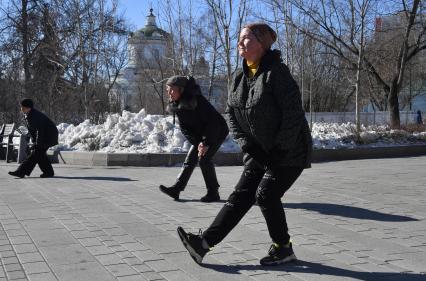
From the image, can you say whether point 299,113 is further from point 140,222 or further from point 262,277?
point 140,222

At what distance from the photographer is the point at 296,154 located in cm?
435

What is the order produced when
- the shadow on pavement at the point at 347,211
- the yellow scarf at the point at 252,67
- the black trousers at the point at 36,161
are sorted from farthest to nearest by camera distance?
the black trousers at the point at 36,161
the shadow on pavement at the point at 347,211
the yellow scarf at the point at 252,67

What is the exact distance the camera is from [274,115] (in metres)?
4.27

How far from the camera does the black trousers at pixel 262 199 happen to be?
14.3 feet

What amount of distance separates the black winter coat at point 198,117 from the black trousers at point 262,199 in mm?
3009

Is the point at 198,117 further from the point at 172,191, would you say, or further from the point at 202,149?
the point at 172,191

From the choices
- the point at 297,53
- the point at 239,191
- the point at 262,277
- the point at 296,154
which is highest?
the point at 297,53

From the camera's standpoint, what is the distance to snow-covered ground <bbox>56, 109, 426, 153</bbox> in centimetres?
1478

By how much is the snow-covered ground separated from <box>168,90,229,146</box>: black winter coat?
6580mm

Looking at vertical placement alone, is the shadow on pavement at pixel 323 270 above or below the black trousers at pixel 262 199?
below

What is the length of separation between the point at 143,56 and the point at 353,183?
3691 cm

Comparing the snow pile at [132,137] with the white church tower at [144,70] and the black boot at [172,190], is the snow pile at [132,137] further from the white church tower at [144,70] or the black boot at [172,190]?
the white church tower at [144,70]

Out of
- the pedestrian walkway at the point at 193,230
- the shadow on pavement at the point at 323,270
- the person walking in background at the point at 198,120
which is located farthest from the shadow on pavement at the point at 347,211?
the shadow on pavement at the point at 323,270

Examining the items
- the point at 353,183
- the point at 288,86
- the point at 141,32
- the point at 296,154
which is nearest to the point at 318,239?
the point at 296,154
